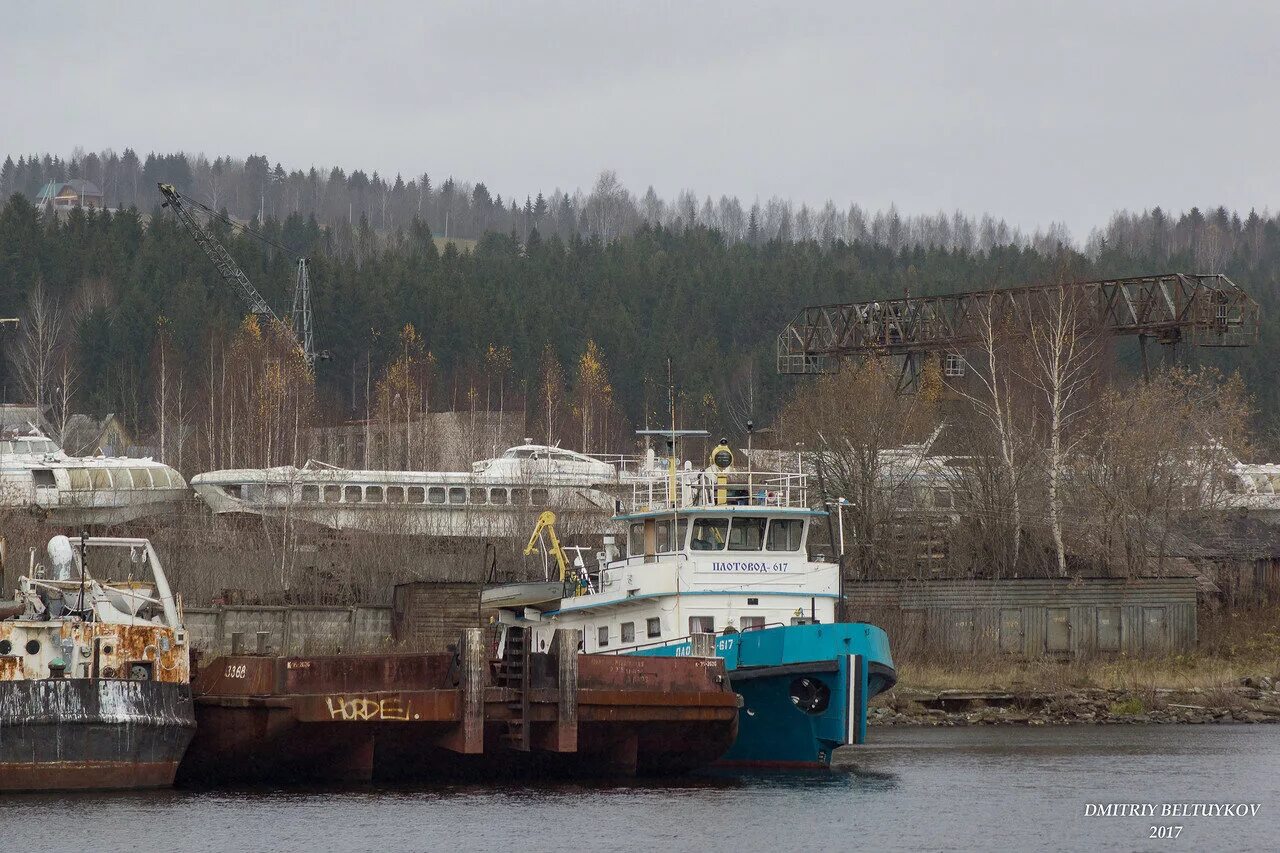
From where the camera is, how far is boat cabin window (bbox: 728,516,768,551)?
1515 inches

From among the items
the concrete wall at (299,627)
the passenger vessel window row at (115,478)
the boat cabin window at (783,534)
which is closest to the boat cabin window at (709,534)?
the boat cabin window at (783,534)

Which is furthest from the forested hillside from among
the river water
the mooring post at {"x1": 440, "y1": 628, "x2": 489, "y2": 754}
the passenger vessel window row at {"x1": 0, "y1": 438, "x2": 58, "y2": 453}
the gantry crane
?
the mooring post at {"x1": 440, "y1": 628, "x2": 489, "y2": 754}

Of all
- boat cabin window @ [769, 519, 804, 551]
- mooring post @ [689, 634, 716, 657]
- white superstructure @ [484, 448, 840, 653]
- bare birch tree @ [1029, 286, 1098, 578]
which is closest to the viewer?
mooring post @ [689, 634, 716, 657]

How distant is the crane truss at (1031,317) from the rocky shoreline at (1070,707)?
15.1 metres

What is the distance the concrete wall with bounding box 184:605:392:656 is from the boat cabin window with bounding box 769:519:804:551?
65.0 ft

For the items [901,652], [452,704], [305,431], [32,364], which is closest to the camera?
[452,704]

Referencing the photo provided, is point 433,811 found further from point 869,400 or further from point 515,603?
point 869,400

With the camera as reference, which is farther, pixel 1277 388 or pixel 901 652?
pixel 1277 388

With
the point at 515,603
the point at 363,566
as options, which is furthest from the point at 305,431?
the point at 515,603

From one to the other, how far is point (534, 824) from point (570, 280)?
10132 cm

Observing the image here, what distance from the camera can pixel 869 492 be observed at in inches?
2419

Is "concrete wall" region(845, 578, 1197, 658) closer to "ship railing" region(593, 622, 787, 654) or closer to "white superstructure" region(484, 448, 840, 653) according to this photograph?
"white superstructure" region(484, 448, 840, 653)

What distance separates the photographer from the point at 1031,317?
2482 inches

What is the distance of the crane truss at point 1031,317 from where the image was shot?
66.4 metres
